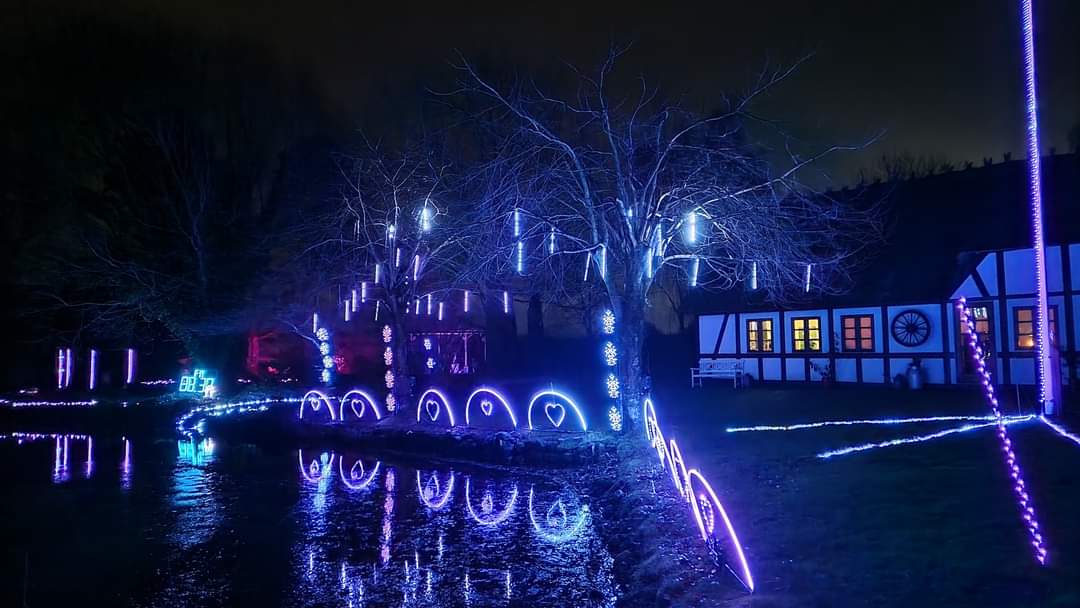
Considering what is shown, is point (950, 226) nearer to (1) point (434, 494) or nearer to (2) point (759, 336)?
(2) point (759, 336)

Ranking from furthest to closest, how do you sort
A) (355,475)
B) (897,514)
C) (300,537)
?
(355,475) < (300,537) < (897,514)

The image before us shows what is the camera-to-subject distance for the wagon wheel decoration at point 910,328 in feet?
74.1

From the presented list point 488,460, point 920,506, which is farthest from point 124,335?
point 920,506

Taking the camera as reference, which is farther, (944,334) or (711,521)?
(944,334)

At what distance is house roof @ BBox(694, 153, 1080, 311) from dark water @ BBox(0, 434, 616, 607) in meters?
14.3

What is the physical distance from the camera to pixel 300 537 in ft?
30.8

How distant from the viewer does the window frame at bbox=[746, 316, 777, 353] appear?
1037 inches

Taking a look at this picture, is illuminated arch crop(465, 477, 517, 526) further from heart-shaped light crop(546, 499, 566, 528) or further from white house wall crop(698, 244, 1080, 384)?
white house wall crop(698, 244, 1080, 384)

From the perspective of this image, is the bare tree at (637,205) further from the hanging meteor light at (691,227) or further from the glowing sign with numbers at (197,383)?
the glowing sign with numbers at (197,383)

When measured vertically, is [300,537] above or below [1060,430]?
below

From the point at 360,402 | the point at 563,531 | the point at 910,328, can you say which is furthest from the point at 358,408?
the point at 910,328

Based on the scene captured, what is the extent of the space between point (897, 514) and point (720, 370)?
19773 mm

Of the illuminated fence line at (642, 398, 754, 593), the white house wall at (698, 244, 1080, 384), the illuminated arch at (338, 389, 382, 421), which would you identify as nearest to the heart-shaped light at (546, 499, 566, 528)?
the illuminated fence line at (642, 398, 754, 593)

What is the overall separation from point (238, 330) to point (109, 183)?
7.73 meters
